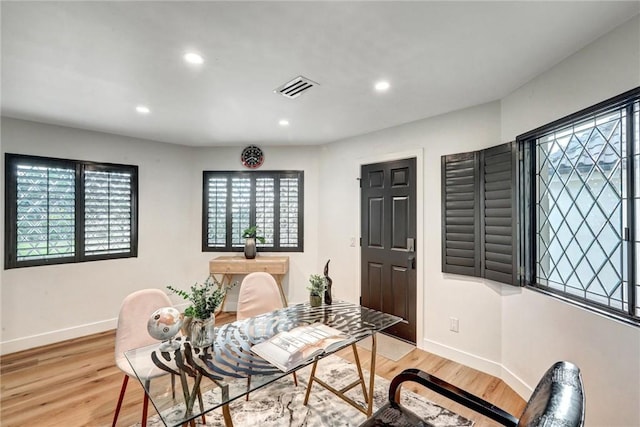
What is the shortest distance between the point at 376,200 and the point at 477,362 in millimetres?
1964

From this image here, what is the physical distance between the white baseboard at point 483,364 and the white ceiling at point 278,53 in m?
2.41

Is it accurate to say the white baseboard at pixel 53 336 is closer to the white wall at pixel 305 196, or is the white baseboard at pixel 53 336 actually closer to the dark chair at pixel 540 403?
the white wall at pixel 305 196

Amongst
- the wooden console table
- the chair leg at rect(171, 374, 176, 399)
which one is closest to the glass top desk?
the chair leg at rect(171, 374, 176, 399)

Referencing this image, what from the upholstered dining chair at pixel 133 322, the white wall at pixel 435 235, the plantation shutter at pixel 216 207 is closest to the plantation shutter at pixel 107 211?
the plantation shutter at pixel 216 207

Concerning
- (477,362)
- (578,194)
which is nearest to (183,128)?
(578,194)

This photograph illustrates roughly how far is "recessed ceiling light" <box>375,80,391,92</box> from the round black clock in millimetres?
2417

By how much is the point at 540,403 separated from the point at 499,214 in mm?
1795

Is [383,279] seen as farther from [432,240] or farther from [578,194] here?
[578,194]

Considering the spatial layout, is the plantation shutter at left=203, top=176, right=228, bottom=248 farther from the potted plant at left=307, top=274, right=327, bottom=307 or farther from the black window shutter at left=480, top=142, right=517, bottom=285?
the black window shutter at left=480, top=142, right=517, bottom=285

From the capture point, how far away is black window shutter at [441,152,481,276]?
2.67 meters

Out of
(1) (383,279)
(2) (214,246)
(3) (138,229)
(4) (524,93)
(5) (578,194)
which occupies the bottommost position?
(1) (383,279)

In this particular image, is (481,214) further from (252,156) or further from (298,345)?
(252,156)

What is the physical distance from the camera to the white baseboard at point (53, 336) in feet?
9.83

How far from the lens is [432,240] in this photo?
302 centimetres
